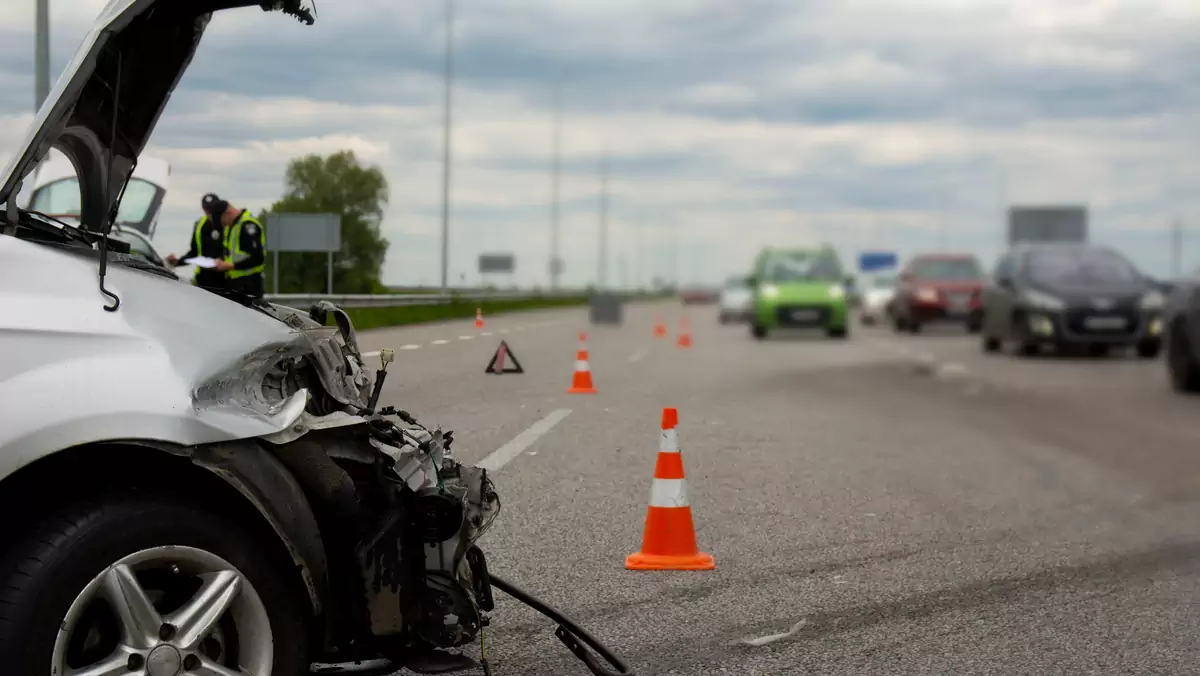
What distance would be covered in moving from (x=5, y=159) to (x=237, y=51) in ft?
2.98

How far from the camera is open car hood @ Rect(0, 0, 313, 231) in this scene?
12.3 ft

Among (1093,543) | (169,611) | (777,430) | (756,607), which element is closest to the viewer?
(169,611)

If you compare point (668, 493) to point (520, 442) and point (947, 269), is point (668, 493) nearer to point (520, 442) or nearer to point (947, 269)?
point (520, 442)

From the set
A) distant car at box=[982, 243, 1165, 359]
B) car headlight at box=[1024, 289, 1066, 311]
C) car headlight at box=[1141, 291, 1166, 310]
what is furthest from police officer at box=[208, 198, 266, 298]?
car headlight at box=[1141, 291, 1166, 310]

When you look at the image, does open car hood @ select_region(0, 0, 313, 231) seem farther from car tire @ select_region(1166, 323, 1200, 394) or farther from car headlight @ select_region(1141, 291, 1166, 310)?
car headlight @ select_region(1141, 291, 1166, 310)

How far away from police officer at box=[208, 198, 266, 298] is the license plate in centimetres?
1931

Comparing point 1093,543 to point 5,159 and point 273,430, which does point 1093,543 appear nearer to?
point 273,430

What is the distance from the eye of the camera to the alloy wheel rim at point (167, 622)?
344 centimetres

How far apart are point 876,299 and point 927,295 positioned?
51.1 feet

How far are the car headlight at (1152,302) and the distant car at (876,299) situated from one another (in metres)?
25.4

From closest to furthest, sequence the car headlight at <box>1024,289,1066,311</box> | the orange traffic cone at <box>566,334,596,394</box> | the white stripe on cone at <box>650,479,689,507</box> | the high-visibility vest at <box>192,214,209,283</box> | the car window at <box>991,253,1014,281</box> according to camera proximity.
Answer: the high-visibility vest at <box>192,214,209,283</box> → the white stripe on cone at <box>650,479,689,507</box> → the orange traffic cone at <box>566,334,596,394</box> → the car headlight at <box>1024,289,1066,311</box> → the car window at <box>991,253,1014,281</box>

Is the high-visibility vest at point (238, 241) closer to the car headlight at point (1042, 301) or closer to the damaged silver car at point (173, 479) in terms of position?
the damaged silver car at point (173, 479)

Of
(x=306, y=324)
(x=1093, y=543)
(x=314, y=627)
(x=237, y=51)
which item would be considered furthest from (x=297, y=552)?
(x=1093, y=543)

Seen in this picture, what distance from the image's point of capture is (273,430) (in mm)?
3701
